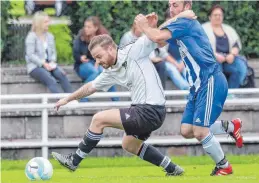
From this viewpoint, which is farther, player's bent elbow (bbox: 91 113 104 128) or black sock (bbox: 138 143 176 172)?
black sock (bbox: 138 143 176 172)

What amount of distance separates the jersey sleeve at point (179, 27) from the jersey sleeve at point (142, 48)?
25 cm

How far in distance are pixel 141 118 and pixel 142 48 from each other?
811 mm

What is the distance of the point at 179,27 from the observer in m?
12.3

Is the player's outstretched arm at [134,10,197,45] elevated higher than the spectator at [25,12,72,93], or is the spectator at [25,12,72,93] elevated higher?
the player's outstretched arm at [134,10,197,45]

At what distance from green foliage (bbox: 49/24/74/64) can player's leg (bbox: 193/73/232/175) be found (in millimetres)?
6688

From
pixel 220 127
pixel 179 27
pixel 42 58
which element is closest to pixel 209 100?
pixel 220 127

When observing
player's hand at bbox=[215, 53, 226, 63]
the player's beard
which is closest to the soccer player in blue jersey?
the player's beard

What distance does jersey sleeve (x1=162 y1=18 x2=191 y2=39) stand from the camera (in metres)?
12.2

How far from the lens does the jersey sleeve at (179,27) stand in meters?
12.2

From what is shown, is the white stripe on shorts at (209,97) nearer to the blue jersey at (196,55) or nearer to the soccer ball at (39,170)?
the blue jersey at (196,55)

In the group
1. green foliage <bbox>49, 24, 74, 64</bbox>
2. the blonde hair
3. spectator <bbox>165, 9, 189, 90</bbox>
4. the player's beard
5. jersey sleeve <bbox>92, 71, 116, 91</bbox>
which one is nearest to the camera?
the player's beard

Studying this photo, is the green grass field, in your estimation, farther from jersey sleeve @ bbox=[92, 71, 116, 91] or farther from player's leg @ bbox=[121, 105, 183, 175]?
jersey sleeve @ bbox=[92, 71, 116, 91]

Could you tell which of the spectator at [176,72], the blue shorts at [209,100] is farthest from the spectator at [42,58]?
the blue shorts at [209,100]

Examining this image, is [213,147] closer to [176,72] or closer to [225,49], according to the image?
[176,72]
